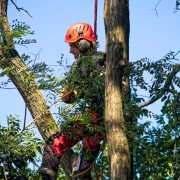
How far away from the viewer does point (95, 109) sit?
703cm

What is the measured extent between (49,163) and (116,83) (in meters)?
1.27

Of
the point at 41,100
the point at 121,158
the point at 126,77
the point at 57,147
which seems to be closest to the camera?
the point at 121,158

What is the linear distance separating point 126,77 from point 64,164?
1.46 meters

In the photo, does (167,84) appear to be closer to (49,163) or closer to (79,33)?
(79,33)

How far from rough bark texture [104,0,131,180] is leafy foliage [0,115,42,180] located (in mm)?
741

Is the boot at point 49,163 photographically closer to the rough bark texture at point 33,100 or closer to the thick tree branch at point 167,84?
the rough bark texture at point 33,100

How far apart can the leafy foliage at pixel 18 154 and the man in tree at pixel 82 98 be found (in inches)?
16.8

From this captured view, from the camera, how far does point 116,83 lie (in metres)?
6.45

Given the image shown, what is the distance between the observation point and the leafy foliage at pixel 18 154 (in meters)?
6.54

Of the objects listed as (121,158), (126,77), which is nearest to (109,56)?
(126,77)

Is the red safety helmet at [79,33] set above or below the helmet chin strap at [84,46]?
above

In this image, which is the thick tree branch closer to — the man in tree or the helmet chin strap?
the man in tree

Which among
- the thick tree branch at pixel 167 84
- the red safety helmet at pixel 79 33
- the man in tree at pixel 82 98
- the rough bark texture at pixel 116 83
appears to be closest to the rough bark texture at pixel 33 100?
the man in tree at pixel 82 98

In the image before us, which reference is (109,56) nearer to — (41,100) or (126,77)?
(126,77)
